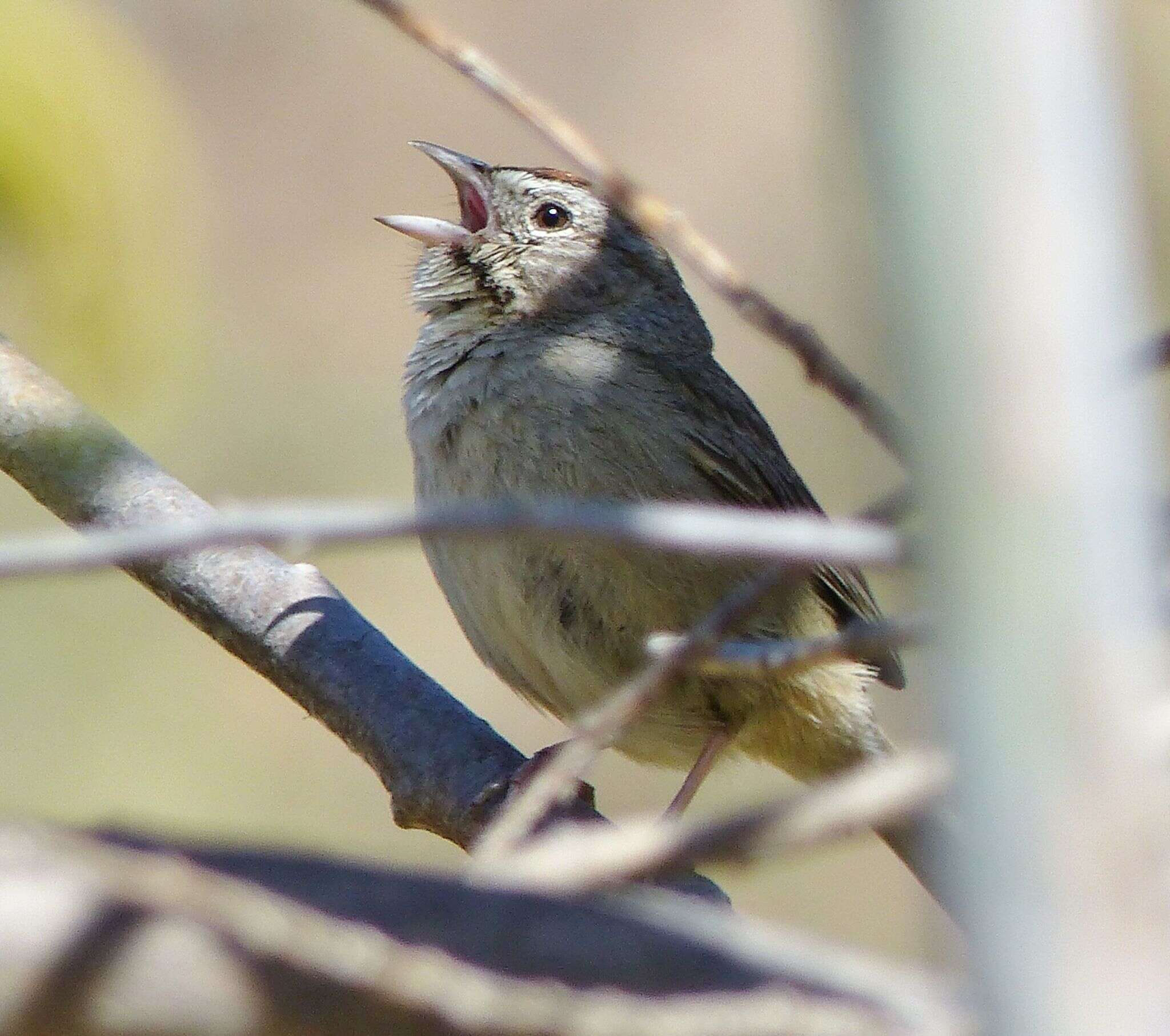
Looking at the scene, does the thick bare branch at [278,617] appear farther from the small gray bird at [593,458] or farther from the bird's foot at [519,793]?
the small gray bird at [593,458]

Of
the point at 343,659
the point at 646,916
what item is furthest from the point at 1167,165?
the point at 646,916

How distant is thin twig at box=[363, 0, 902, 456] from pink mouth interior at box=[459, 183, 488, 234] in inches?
126

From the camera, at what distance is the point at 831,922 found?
842 centimetres

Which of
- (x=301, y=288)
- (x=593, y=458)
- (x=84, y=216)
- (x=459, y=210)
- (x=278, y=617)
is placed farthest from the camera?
(x=301, y=288)

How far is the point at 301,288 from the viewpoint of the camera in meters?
11.1

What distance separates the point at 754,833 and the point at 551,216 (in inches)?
154

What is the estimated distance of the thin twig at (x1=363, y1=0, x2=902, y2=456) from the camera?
180 cm

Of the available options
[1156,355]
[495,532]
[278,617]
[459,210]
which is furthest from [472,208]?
[1156,355]

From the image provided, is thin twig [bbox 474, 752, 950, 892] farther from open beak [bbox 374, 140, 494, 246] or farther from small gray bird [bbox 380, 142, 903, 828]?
open beak [bbox 374, 140, 494, 246]

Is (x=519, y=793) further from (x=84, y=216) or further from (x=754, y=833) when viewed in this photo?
(x=84, y=216)

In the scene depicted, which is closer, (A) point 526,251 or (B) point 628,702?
(B) point 628,702

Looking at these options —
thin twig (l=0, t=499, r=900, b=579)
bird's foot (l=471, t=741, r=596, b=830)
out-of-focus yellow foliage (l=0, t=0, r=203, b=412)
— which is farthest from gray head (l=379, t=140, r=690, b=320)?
thin twig (l=0, t=499, r=900, b=579)

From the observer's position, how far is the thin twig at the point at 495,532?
54.8 inches

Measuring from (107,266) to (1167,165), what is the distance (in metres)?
5.87
